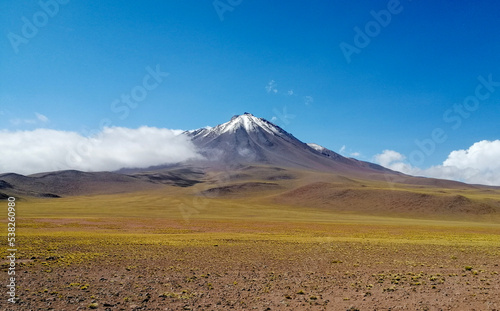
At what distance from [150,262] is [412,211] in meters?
111

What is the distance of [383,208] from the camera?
12131cm

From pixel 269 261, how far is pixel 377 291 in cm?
835

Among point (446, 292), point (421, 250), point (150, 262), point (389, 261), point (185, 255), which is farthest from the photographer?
Answer: point (421, 250)

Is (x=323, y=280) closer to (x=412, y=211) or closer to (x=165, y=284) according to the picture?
(x=165, y=284)

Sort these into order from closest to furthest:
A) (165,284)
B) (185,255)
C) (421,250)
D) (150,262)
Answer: (165,284) → (150,262) → (185,255) → (421,250)

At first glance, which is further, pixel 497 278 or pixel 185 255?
pixel 185 255

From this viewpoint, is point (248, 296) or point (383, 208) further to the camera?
point (383, 208)

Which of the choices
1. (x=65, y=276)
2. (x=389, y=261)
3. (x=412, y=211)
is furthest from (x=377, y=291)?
(x=412, y=211)

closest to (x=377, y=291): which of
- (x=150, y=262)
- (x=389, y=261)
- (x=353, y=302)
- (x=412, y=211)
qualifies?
(x=353, y=302)

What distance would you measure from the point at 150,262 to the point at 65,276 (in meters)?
4.93

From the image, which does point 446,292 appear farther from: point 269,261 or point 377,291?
point 269,261

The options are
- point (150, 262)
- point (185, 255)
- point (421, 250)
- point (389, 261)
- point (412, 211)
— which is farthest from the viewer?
point (412, 211)

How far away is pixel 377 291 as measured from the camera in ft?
47.1

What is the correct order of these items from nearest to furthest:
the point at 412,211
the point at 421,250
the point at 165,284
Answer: the point at 165,284, the point at 421,250, the point at 412,211
